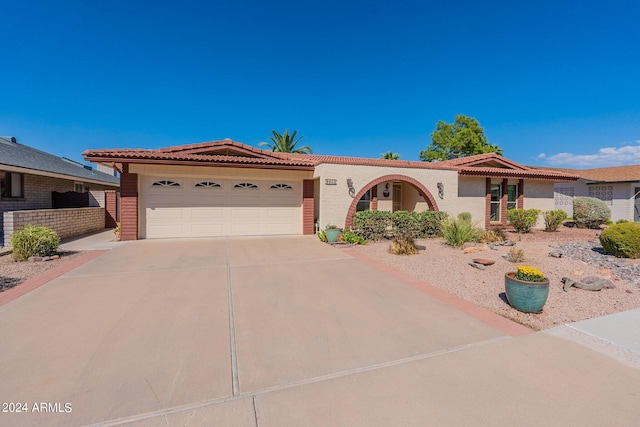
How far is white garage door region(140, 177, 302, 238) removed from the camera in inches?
453

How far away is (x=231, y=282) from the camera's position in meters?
5.81

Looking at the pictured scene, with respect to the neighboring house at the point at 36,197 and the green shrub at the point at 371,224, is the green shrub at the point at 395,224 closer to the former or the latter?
the green shrub at the point at 371,224

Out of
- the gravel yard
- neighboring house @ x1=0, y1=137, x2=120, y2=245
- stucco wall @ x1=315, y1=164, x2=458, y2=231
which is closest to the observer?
the gravel yard

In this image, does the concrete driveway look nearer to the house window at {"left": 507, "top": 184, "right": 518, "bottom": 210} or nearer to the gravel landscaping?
the gravel landscaping

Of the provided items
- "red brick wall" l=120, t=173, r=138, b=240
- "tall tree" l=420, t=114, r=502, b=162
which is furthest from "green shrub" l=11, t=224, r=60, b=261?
"tall tree" l=420, t=114, r=502, b=162

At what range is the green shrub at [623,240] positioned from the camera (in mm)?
7703

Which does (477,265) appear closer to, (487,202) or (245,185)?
(245,185)

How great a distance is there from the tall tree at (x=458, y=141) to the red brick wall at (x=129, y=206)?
97.9ft

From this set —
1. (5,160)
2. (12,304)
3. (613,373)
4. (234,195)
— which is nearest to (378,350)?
(613,373)

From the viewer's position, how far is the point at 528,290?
4.30 m

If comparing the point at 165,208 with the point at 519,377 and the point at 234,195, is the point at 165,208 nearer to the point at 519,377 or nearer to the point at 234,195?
the point at 234,195

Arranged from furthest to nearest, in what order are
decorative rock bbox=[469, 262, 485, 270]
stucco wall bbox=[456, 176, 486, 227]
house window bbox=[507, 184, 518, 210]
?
house window bbox=[507, 184, 518, 210]
stucco wall bbox=[456, 176, 486, 227]
decorative rock bbox=[469, 262, 485, 270]

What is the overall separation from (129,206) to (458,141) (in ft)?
99.3

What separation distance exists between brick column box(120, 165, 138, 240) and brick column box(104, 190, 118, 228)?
18.2 feet
